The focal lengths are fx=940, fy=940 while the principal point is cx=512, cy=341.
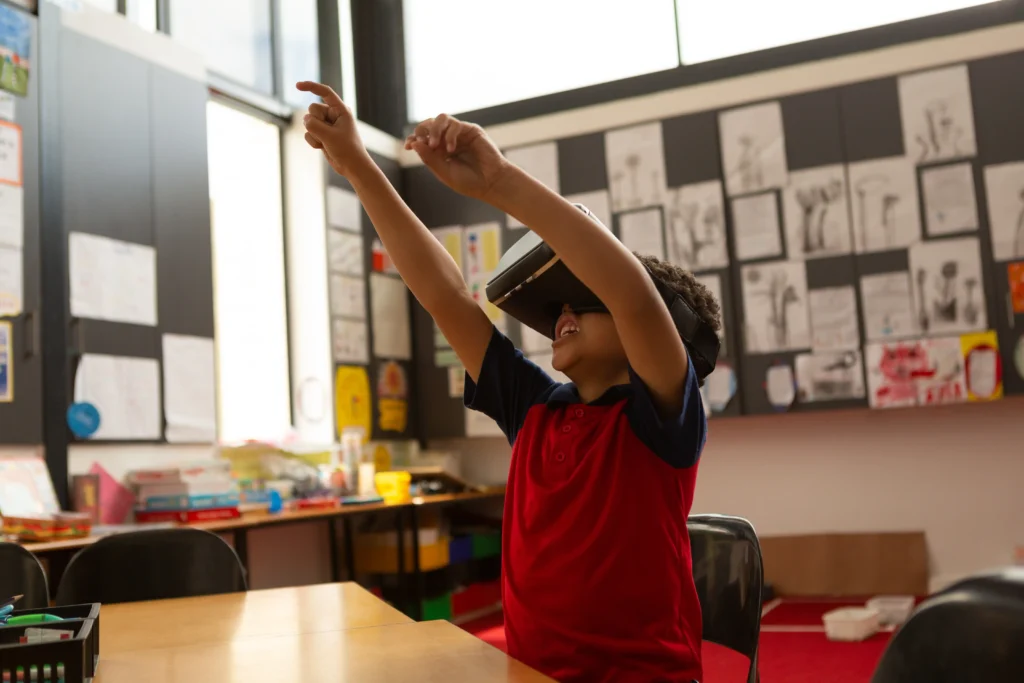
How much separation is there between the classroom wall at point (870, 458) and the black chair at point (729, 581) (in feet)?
10.3

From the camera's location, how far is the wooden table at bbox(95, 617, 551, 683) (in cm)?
101

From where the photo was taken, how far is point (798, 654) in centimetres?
343

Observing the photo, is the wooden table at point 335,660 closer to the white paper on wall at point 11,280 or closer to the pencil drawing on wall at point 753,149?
the white paper on wall at point 11,280

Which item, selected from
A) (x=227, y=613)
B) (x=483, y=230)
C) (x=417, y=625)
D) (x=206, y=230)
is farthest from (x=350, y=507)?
(x=417, y=625)

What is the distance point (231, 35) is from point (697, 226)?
97.2 inches

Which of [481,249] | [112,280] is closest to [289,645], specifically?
[112,280]

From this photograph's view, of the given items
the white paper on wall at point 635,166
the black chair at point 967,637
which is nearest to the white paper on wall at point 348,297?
the white paper on wall at point 635,166

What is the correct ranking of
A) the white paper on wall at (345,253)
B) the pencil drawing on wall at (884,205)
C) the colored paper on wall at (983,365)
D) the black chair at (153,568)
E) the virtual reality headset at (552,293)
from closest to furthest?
1. the virtual reality headset at (552,293)
2. the black chair at (153,568)
3. the colored paper on wall at (983,365)
4. the pencil drawing on wall at (884,205)
5. the white paper on wall at (345,253)

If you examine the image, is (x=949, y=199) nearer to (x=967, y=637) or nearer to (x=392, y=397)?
(x=392, y=397)

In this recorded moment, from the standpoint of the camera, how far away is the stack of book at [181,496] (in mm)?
3385

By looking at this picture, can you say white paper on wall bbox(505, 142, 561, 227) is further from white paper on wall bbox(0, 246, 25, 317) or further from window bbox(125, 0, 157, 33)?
white paper on wall bbox(0, 246, 25, 317)

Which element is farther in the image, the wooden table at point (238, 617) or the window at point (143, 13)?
the window at point (143, 13)

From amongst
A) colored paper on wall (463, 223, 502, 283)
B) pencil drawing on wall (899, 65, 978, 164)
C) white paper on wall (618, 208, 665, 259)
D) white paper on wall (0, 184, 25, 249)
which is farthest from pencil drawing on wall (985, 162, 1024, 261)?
white paper on wall (0, 184, 25, 249)

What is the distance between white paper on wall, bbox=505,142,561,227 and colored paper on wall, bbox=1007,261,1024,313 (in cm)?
220
